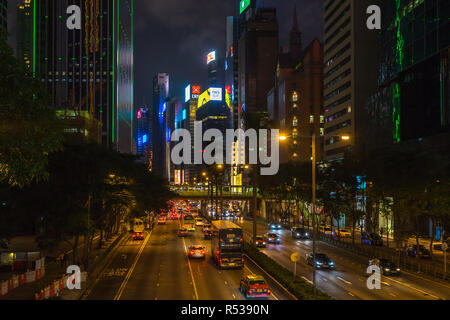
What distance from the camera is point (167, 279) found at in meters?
36.1

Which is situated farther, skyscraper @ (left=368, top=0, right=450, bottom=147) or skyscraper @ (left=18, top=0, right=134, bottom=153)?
skyscraper @ (left=18, top=0, right=134, bottom=153)

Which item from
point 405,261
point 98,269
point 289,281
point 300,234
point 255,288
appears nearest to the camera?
point 255,288

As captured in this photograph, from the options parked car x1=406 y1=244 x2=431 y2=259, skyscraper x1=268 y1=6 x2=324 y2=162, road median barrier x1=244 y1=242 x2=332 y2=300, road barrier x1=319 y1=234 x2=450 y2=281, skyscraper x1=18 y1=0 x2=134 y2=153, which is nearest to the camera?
road median barrier x1=244 y1=242 x2=332 y2=300

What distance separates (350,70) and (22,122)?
9023cm

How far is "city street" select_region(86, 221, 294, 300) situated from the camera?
2978 cm

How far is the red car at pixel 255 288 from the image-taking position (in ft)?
91.5

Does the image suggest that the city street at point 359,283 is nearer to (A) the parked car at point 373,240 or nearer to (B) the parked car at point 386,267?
(B) the parked car at point 386,267

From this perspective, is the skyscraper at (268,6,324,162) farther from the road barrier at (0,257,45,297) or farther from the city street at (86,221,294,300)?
the road barrier at (0,257,45,297)

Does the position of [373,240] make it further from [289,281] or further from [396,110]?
[289,281]

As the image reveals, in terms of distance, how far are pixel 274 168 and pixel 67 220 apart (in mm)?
71048

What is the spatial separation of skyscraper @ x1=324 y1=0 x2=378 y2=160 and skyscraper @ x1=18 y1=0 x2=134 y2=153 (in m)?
103

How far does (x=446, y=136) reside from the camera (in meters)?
61.3

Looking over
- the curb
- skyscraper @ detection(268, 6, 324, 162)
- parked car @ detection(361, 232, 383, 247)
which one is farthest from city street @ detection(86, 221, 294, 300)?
skyscraper @ detection(268, 6, 324, 162)

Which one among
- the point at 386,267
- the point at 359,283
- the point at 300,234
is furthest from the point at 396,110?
the point at 359,283
